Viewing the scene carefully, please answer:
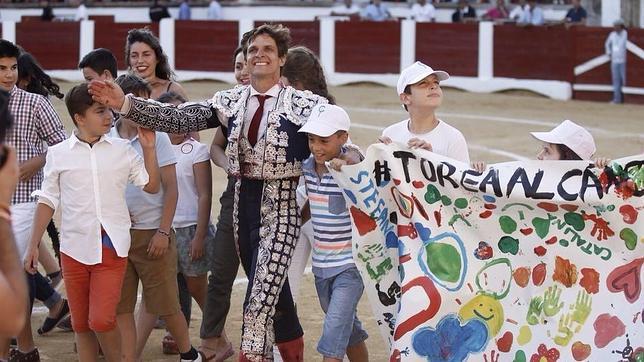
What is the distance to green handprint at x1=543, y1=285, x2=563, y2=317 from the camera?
5.63 metres

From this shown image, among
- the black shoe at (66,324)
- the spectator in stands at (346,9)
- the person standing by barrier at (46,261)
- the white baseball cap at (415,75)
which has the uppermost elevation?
the spectator in stands at (346,9)

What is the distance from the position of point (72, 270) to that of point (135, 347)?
1.68 feet

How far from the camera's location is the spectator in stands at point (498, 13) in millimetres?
28000

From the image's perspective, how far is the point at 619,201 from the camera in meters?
5.54

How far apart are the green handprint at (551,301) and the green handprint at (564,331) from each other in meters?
0.04

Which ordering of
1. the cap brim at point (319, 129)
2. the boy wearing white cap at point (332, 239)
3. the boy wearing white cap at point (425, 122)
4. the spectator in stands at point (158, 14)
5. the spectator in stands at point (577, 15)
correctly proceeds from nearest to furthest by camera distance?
the cap brim at point (319, 129) < the boy wearing white cap at point (332, 239) < the boy wearing white cap at point (425, 122) < the spectator in stands at point (577, 15) < the spectator in stands at point (158, 14)

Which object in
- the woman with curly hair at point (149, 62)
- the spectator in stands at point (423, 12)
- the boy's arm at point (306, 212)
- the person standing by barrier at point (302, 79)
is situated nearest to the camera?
the boy's arm at point (306, 212)

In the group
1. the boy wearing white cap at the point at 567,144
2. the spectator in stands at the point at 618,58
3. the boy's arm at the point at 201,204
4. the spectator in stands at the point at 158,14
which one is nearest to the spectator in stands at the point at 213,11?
the spectator in stands at the point at 158,14

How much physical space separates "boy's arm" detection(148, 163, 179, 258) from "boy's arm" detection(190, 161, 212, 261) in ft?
1.11

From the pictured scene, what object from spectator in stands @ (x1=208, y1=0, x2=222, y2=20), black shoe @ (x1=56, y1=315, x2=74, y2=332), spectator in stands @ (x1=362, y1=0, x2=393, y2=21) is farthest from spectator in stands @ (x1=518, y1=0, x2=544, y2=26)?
black shoe @ (x1=56, y1=315, x2=74, y2=332)

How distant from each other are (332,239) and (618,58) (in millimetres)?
15332

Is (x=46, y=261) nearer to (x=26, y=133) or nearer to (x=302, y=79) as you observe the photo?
(x=26, y=133)

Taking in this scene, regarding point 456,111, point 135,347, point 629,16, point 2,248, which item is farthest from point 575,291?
point 629,16

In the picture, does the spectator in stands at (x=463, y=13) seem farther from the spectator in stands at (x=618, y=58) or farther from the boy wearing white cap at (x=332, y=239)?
the boy wearing white cap at (x=332, y=239)
